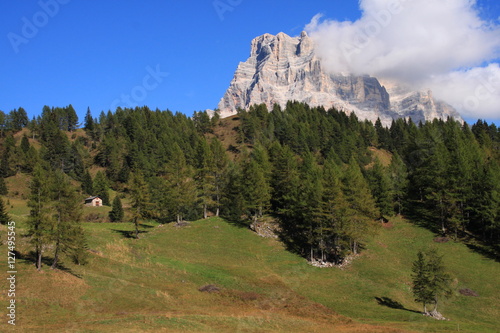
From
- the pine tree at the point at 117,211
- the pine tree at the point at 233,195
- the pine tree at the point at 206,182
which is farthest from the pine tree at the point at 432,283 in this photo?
the pine tree at the point at 117,211

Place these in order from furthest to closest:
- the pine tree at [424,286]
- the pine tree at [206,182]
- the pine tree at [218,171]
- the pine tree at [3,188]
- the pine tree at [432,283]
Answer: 1. the pine tree at [3,188]
2. the pine tree at [218,171]
3. the pine tree at [206,182]
4. the pine tree at [424,286]
5. the pine tree at [432,283]

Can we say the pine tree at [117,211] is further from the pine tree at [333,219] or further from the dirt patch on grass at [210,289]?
the dirt patch on grass at [210,289]

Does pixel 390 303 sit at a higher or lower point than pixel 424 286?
lower

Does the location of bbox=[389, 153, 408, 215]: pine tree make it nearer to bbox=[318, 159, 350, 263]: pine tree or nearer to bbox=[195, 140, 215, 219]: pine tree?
bbox=[318, 159, 350, 263]: pine tree

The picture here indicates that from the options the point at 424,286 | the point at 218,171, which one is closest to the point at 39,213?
the point at 424,286

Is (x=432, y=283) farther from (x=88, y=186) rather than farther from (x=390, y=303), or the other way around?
(x=88, y=186)

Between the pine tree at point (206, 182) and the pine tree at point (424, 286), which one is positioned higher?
the pine tree at point (206, 182)

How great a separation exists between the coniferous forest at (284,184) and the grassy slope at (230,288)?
4.47 meters

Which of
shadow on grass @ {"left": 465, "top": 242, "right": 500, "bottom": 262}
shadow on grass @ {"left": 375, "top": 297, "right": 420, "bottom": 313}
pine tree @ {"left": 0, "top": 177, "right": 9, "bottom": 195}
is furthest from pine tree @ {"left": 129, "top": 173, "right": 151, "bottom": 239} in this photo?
pine tree @ {"left": 0, "top": 177, "right": 9, "bottom": 195}

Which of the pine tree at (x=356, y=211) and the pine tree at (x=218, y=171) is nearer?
the pine tree at (x=356, y=211)

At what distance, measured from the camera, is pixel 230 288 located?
41938 millimetres

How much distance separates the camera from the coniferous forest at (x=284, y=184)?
58.0m

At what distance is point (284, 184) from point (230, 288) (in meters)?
37.7

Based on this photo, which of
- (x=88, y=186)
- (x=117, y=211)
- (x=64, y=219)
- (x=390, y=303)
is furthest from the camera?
(x=88, y=186)
